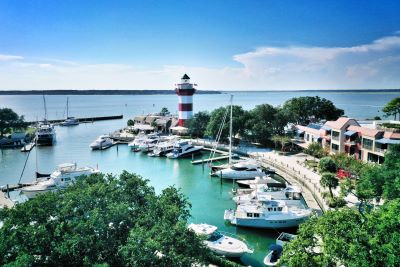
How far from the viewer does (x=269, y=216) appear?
26.4 meters

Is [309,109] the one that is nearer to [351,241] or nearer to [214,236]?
[214,236]

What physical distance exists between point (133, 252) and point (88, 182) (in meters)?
7.97

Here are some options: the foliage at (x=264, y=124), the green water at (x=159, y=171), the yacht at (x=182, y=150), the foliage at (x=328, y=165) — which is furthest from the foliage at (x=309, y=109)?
the foliage at (x=328, y=165)

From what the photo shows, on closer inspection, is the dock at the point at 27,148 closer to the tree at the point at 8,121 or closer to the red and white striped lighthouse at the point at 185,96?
the tree at the point at 8,121

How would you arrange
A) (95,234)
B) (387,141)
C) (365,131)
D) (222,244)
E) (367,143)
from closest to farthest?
(95,234) → (222,244) → (387,141) → (367,143) → (365,131)

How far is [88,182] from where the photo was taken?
61.3 ft

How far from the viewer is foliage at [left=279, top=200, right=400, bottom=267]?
1167cm

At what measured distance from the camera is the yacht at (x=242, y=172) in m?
39.3

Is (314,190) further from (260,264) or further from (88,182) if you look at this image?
(88,182)

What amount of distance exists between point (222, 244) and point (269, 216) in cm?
617

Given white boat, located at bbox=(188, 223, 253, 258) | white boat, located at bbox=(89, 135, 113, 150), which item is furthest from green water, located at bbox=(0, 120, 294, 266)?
white boat, located at bbox=(89, 135, 113, 150)

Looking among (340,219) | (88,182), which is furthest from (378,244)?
(88,182)

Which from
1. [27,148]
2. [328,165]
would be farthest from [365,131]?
[27,148]

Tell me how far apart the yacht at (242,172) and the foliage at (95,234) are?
24.3m
